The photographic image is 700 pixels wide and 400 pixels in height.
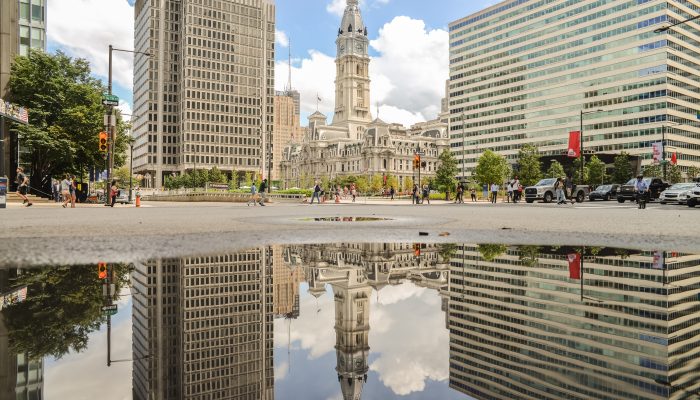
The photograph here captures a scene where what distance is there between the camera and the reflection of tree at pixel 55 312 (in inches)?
Answer: 112

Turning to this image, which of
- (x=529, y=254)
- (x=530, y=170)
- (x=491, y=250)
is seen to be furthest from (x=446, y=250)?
(x=530, y=170)

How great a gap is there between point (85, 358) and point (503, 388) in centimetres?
219

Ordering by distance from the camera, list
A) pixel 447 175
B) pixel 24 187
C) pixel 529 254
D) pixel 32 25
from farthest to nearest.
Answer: pixel 447 175
pixel 32 25
pixel 24 187
pixel 529 254

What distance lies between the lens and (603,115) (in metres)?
114

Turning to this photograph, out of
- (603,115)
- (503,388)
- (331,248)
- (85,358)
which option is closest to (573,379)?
(503,388)

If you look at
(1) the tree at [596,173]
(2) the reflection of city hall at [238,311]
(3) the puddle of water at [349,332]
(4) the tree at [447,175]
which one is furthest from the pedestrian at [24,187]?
(1) the tree at [596,173]

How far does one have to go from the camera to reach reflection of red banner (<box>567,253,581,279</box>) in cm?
550

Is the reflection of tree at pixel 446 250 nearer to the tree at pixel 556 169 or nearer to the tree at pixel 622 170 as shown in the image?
the tree at pixel 556 169

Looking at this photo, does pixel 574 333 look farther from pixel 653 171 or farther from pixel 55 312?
pixel 653 171

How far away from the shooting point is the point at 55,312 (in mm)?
3572

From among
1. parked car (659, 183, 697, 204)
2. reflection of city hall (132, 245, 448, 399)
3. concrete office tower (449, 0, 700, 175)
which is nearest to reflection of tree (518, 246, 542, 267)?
reflection of city hall (132, 245, 448, 399)

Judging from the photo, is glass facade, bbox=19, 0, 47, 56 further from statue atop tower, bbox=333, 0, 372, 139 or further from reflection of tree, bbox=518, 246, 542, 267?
statue atop tower, bbox=333, 0, 372, 139

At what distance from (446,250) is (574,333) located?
4690 mm

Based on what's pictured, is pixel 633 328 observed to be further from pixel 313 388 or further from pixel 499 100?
pixel 499 100
